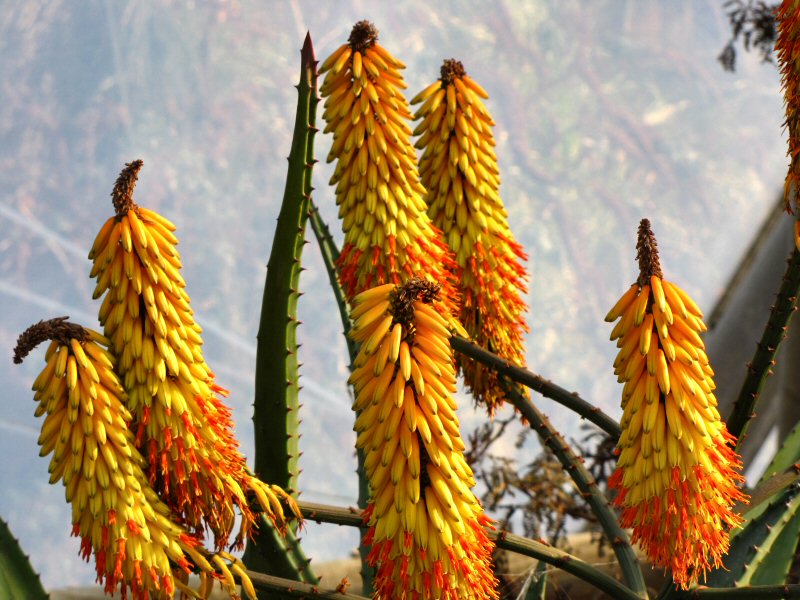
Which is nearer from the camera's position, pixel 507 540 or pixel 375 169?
pixel 507 540

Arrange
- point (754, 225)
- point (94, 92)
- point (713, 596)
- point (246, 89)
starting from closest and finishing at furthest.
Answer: point (713, 596) < point (94, 92) < point (246, 89) < point (754, 225)

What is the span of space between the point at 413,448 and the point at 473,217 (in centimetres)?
45

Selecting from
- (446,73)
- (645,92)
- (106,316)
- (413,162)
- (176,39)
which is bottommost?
(106,316)

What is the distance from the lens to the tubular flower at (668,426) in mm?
876

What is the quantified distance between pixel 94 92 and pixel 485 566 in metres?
2.46

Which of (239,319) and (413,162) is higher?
(239,319)

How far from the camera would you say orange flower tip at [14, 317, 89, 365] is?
830 mm

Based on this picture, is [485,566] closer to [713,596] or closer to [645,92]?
[713,596]

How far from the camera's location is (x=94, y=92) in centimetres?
301

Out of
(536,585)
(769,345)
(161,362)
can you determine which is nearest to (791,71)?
(769,345)

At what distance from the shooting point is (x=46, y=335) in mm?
847

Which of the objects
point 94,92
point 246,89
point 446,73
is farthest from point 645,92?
point 446,73

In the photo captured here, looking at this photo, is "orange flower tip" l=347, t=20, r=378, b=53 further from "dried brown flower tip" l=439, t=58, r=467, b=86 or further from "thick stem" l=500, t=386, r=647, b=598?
"thick stem" l=500, t=386, r=647, b=598

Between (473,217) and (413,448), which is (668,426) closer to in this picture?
(413,448)
